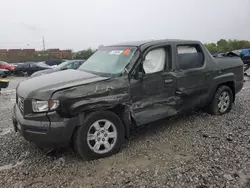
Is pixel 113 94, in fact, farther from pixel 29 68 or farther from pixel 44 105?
pixel 29 68

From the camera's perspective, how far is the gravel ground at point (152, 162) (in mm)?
3287

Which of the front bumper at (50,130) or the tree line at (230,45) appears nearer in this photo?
the front bumper at (50,130)

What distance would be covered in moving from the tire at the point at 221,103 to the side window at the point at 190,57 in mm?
857

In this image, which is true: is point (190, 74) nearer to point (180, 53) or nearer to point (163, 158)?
point (180, 53)

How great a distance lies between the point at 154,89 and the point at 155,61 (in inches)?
21.4

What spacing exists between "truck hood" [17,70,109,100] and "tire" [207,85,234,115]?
9.41 feet

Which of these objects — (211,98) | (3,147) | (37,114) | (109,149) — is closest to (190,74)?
(211,98)

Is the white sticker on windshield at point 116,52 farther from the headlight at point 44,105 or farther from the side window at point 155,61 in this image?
the headlight at point 44,105

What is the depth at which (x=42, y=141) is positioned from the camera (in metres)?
3.62

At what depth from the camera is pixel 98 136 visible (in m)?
3.89

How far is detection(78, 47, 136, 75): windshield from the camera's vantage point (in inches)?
171

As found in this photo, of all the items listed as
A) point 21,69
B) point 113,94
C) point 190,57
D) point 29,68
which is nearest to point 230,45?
point 29,68

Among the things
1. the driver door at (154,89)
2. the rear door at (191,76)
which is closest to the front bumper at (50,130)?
the driver door at (154,89)

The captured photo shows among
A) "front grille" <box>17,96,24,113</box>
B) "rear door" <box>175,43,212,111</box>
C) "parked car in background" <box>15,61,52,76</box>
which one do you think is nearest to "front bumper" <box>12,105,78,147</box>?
"front grille" <box>17,96,24,113</box>
